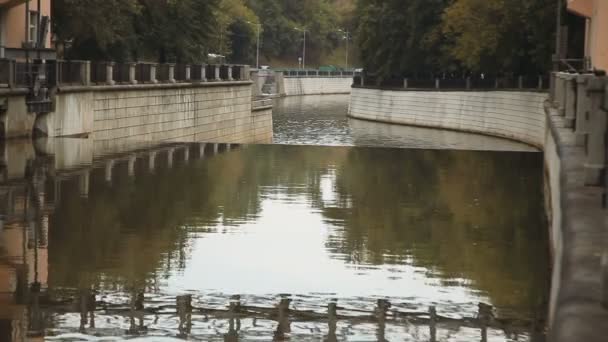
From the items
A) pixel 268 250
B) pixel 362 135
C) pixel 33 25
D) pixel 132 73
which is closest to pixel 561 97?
pixel 268 250

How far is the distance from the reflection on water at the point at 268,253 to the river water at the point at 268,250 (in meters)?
0.03

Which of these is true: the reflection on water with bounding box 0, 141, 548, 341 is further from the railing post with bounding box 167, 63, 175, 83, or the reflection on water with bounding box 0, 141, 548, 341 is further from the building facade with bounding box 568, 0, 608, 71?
the railing post with bounding box 167, 63, 175, 83

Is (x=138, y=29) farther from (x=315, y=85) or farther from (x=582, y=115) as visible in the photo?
(x=315, y=85)

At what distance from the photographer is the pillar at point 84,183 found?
2098 cm

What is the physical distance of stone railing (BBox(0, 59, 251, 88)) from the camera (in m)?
31.4

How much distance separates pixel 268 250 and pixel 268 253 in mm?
266

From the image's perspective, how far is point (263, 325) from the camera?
11.1 meters

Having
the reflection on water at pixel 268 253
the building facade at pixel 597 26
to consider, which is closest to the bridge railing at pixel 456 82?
the building facade at pixel 597 26

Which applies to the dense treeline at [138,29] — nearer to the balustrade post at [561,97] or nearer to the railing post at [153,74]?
the railing post at [153,74]

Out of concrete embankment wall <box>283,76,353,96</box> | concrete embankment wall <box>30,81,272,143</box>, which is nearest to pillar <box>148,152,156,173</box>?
concrete embankment wall <box>30,81,272,143</box>

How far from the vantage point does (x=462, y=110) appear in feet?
234

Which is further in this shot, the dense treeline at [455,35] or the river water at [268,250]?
the dense treeline at [455,35]

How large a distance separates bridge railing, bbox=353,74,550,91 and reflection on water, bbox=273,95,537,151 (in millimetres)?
2618

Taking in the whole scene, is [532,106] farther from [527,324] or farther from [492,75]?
[527,324]
